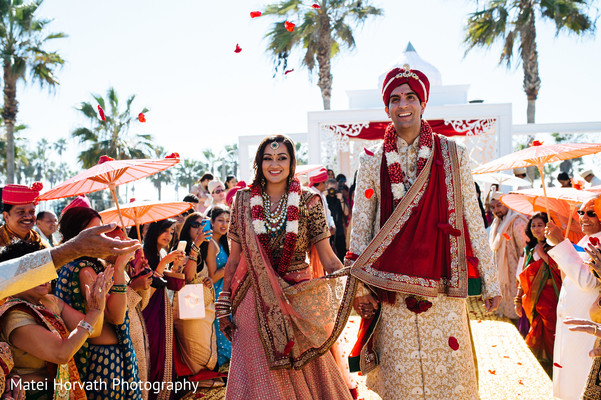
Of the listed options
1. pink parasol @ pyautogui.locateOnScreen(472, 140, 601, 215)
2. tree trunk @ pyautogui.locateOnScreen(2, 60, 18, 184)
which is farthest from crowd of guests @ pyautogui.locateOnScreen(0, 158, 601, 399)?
tree trunk @ pyautogui.locateOnScreen(2, 60, 18, 184)

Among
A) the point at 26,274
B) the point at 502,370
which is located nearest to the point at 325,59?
the point at 502,370

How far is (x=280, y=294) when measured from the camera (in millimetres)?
3615

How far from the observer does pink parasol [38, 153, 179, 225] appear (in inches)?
163

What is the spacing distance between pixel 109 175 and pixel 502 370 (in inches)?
165

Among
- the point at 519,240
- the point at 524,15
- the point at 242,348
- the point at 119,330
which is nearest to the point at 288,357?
the point at 242,348

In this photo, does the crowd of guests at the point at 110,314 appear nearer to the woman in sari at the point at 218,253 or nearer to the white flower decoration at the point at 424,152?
the woman in sari at the point at 218,253

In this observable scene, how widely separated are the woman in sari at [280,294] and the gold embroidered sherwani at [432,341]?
0.97ft

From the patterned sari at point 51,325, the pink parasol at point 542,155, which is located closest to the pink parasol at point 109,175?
the patterned sari at point 51,325

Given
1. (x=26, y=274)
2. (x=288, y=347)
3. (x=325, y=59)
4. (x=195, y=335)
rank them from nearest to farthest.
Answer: (x=26, y=274) < (x=288, y=347) < (x=195, y=335) < (x=325, y=59)

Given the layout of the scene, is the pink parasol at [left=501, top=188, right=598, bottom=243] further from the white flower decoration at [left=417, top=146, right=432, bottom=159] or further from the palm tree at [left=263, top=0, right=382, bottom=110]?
the palm tree at [left=263, top=0, right=382, bottom=110]

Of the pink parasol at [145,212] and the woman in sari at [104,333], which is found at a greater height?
the pink parasol at [145,212]

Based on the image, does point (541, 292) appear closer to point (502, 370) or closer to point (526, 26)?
point (502, 370)

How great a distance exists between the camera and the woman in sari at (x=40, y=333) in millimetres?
2646

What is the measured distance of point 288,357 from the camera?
3.54 meters
